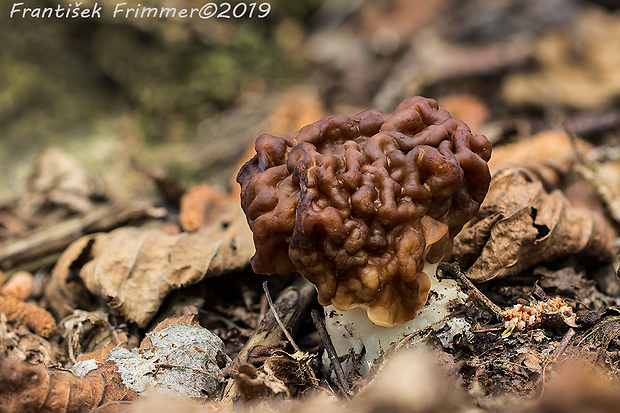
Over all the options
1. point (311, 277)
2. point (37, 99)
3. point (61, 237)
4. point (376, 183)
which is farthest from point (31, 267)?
point (37, 99)

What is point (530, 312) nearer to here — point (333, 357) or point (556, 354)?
point (556, 354)

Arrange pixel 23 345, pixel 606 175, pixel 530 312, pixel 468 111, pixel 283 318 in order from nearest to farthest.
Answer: pixel 530 312 → pixel 283 318 → pixel 23 345 → pixel 606 175 → pixel 468 111

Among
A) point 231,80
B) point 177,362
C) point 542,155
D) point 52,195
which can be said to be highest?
point 231,80

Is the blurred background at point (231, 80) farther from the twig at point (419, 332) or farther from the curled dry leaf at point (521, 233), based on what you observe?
the twig at point (419, 332)

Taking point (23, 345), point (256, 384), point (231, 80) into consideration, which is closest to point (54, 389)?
point (256, 384)

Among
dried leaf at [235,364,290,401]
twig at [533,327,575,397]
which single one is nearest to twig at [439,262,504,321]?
twig at [533,327,575,397]

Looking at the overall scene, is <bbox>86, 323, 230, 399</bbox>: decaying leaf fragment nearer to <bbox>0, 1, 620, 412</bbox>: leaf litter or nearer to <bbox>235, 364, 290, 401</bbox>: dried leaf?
<bbox>0, 1, 620, 412</bbox>: leaf litter
